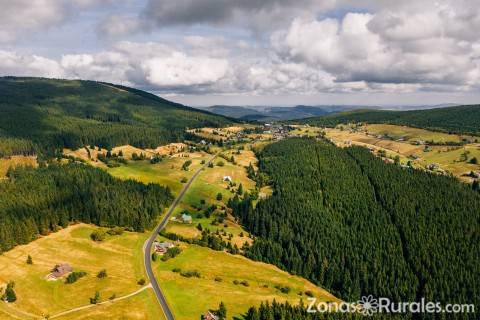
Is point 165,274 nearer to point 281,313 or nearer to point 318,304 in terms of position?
point 281,313

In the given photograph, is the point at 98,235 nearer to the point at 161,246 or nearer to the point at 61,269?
the point at 161,246

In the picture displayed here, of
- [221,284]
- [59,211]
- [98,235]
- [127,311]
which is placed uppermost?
[59,211]

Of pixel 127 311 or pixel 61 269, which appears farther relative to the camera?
pixel 61 269

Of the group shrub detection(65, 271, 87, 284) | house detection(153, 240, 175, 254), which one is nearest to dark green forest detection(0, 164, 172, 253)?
house detection(153, 240, 175, 254)

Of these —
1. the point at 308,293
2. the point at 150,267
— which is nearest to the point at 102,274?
the point at 150,267

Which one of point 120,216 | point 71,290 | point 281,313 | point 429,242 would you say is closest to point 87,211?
point 120,216

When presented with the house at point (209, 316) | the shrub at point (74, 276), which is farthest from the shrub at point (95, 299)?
the house at point (209, 316)

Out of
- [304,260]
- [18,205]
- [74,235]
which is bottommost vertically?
[304,260]
